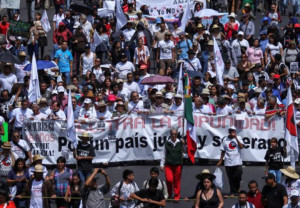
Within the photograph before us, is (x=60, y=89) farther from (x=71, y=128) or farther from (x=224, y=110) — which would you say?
(x=224, y=110)

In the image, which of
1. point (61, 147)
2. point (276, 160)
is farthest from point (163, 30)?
point (276, 160)

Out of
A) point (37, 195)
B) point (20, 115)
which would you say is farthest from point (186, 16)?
point (37, 195)

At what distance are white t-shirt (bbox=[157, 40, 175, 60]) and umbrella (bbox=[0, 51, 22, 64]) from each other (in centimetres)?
395

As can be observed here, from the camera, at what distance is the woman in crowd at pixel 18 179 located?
930 inches

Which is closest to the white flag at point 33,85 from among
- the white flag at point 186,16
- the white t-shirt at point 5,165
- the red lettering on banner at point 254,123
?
the white t-shirt at point 5,165

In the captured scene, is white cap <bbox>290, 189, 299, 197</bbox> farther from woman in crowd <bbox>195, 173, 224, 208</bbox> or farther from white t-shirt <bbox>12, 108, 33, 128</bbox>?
white t-shirt <bbox>12, 108, 33, 128</bbox>

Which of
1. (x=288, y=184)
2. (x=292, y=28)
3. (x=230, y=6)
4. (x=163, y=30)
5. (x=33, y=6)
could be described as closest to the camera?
(x=288, y=184)

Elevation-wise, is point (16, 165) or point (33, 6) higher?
point (33, 6)

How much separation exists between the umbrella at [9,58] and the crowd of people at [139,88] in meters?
0.17

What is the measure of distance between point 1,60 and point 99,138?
5072 mm

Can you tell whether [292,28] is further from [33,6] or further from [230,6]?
[33,6]

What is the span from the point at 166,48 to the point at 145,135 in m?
5.79

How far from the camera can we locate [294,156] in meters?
24.4

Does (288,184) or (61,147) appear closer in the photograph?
(288,184)
